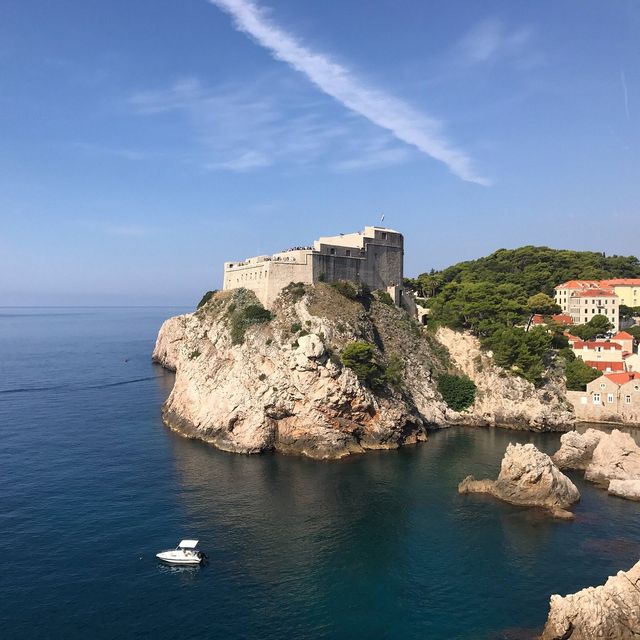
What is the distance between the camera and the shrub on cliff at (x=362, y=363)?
55.0 meters

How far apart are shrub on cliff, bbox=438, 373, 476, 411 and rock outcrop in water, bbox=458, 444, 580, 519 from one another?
77.9ft

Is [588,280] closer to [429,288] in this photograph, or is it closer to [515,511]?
[429,288]

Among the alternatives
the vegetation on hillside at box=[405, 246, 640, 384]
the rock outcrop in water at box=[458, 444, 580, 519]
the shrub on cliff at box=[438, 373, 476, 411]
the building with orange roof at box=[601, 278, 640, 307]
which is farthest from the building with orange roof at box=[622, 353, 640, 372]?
the rock outcrop in water at box=[458, 444, 580, 519]

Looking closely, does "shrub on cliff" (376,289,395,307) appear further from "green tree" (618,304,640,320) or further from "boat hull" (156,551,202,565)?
"green tree" (618,304,640,320)

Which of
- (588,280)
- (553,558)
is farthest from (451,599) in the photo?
(588,280)

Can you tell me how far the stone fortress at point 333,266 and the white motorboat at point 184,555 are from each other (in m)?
37.1

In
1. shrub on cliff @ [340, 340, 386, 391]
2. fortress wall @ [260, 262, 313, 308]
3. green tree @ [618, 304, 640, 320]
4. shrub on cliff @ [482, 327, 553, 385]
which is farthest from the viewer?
green tree @ [618, 304, 640, 320]

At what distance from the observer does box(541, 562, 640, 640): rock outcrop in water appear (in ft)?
79.0

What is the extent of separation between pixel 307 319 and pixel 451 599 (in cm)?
3618

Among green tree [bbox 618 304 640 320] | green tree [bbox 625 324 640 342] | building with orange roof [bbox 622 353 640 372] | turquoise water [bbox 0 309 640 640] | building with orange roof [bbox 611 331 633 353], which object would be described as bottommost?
turquoise water [bbox 0 309 640 640]

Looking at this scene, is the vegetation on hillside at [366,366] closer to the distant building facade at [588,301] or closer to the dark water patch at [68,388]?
the distant building facade at [588,301]

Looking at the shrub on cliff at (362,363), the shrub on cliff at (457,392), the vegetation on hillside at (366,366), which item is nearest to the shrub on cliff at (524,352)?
the shrub on cliff at (457,392)

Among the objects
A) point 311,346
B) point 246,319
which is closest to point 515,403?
point 311,346

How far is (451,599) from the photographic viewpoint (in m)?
28.3
